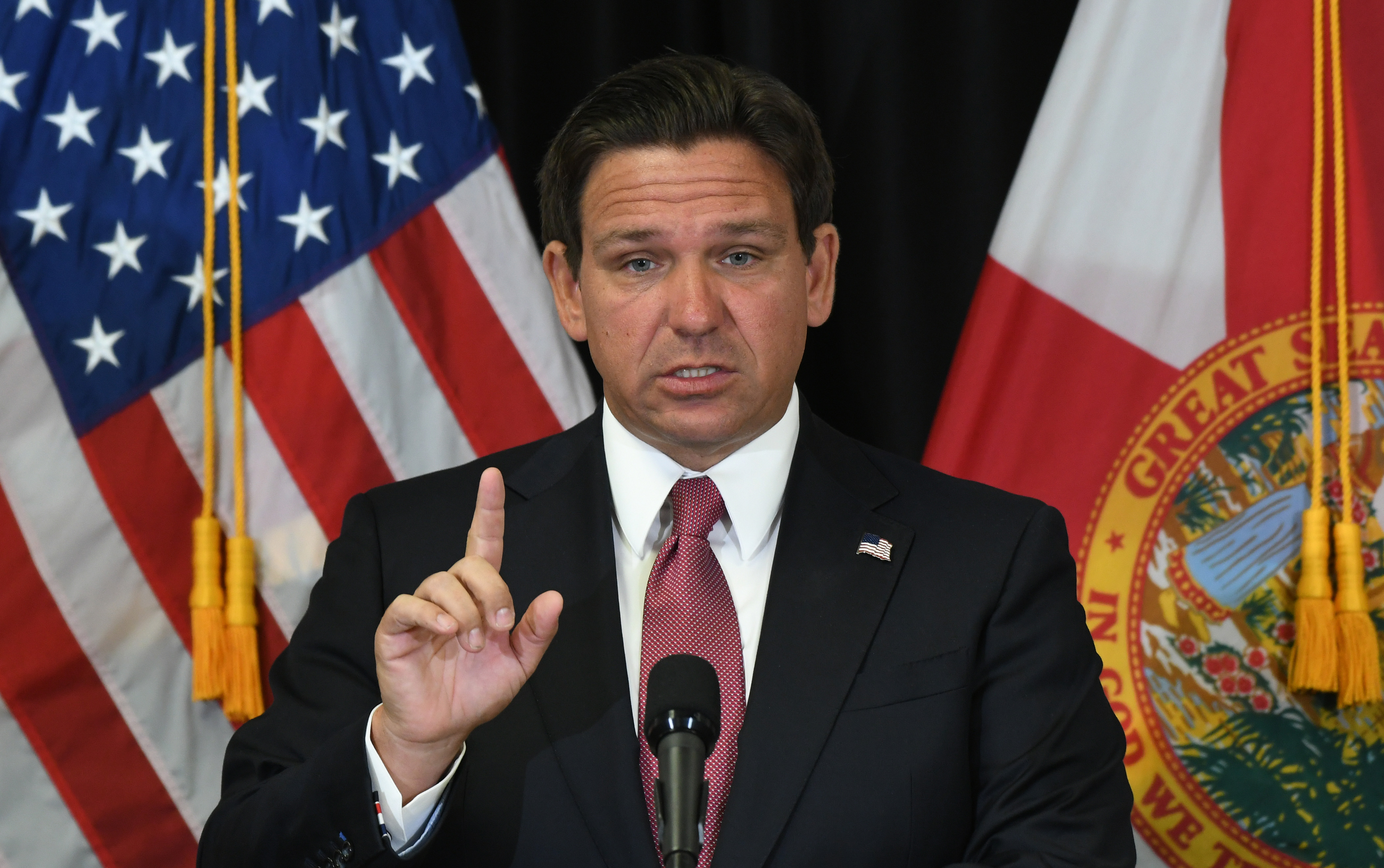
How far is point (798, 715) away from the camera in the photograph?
156 cm

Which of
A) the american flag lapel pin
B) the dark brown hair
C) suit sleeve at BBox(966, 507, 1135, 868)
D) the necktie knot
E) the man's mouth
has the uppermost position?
the dark brown hair

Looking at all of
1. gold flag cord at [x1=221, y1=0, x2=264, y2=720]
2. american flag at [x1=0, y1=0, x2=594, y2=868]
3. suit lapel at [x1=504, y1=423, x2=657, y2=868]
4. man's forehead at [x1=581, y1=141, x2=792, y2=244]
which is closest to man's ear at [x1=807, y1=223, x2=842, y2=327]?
man's forehead at [x1=581, y1=141, x2=792, y2=244]

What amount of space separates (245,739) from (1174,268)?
175cm

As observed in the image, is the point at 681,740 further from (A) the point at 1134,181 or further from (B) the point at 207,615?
(A) the point at 1134,181

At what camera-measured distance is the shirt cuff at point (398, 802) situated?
1428mm

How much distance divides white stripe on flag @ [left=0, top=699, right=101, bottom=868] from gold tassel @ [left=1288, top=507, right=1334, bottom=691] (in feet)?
6.75

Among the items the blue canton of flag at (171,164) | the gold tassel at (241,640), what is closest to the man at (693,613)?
the gold tassel at (241,640)

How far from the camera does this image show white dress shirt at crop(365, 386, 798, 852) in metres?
1.71

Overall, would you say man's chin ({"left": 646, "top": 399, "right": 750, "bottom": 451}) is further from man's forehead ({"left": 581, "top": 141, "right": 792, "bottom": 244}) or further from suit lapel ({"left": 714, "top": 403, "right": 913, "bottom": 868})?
man's forehead ({"left": 581, "top": 141, "right": 792, "bottom": 244})

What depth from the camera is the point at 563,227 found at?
76.4 inches

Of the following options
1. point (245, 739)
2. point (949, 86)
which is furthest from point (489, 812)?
point (949, 86)

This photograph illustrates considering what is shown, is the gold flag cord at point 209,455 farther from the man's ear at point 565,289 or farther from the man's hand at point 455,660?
the man's hand at point 455,660

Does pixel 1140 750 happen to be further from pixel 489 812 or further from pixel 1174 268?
pixel 489 812

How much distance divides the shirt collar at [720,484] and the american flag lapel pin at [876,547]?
13cm
